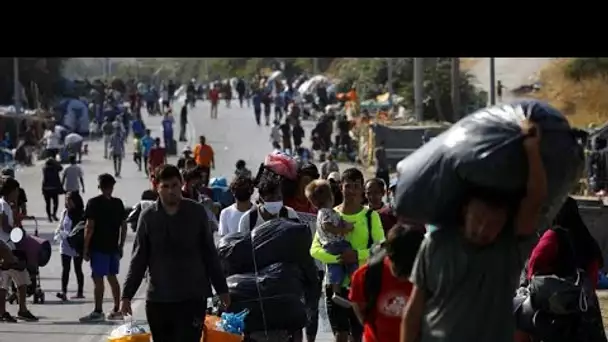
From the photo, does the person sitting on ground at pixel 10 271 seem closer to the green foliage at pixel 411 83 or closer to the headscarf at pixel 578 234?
the headscarf at pixel 578 234

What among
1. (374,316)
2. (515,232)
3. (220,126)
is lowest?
(220,126)

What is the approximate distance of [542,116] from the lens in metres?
5.95

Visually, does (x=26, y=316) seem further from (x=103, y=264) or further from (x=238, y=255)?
(x=238, y=255)

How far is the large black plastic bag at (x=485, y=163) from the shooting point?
5836 millimetres

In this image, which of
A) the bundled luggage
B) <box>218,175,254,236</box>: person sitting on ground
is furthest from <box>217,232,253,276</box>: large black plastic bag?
<box>218,175,254,236</box>: person sitting on ground

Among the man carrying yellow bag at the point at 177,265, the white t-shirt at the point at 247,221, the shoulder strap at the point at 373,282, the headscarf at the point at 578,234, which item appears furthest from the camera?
the white t-shirt at the point at 247,221

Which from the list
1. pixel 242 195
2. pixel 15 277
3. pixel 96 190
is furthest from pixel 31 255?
pixel 96 190

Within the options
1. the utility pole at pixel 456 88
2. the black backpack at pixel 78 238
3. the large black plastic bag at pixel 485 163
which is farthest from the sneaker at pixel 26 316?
the utility pole at pixel 456 88

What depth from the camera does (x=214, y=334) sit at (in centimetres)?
964

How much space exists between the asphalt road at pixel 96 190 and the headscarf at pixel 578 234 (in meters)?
→ 4.19
